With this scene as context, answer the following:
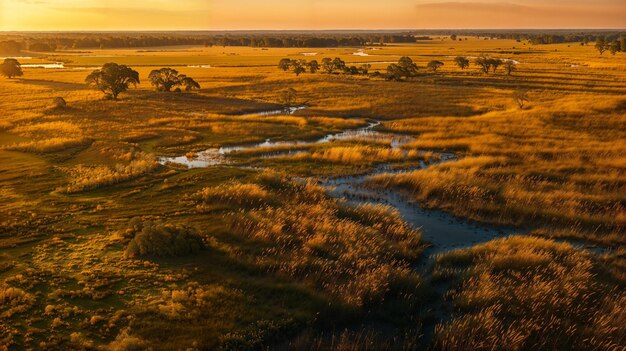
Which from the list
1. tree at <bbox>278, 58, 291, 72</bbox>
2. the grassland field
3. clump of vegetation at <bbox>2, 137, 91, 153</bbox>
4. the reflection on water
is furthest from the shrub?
tree at <bbox>278, 58, 291, 72</bbox>

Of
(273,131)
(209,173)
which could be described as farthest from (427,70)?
(209,173)

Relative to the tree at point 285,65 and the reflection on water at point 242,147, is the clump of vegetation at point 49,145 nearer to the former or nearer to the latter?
the reflection on water at point 242,147

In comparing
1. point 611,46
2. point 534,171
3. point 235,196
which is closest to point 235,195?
point 235,196

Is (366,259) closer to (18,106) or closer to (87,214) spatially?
(87,214)

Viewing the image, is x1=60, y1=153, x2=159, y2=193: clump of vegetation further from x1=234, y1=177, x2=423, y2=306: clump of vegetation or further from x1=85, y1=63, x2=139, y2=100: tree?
x1=85, y1=63, x2=139, y2=100: tree

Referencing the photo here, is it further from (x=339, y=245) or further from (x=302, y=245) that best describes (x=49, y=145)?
(x=339, y=245)
